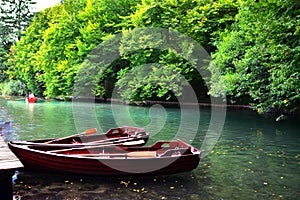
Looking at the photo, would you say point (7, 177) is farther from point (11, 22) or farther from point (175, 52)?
point (11, 22)

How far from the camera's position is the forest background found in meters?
12.7

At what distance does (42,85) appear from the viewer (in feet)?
151

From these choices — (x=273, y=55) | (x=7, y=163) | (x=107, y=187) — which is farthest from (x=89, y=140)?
(x=273, y=55)

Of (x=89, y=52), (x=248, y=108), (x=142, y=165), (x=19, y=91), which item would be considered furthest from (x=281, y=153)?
(x=19, y=91)

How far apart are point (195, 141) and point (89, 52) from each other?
77.5 feet

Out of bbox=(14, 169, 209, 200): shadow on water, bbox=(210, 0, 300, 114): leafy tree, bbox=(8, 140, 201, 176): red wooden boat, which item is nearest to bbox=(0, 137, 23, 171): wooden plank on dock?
bbox=(14, 169, 209, 200): shadow on water

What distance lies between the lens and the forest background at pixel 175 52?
12.7 metres

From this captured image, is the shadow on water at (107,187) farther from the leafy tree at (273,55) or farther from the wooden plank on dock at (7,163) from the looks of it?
the leafy tree at (273,55)

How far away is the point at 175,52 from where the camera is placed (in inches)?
1077

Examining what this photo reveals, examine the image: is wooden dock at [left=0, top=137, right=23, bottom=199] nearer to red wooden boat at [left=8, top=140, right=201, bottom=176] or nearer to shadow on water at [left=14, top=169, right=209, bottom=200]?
shadow on water at [left=14, top=169, right=209, bottom=200]

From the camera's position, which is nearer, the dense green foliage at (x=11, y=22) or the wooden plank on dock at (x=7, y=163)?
the wooden plank on dock at (x=7, y=163)

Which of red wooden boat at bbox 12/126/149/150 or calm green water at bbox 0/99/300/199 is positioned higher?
red wooden boat at bbox 12/126/149/150

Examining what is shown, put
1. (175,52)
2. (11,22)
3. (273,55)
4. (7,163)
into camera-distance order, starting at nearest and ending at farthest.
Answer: (7,163)
(273,55)
(175,52)
(11,22)

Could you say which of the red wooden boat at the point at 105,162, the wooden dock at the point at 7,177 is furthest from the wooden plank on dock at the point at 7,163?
the red wooden boat at the point at 105,162
